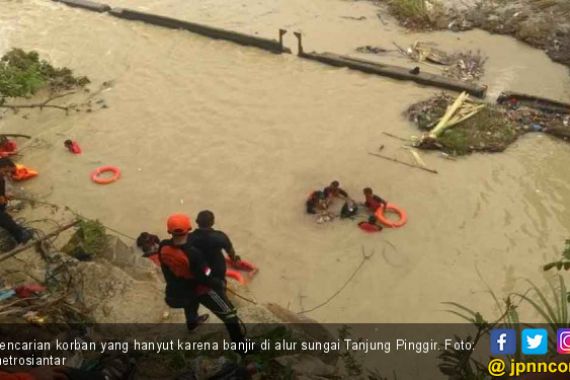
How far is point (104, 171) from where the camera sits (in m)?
8.74

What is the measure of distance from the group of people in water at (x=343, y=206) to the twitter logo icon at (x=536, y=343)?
10.0ft

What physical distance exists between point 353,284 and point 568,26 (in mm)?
10250

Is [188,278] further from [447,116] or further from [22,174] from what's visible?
[447,116]

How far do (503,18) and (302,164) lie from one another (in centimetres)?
833

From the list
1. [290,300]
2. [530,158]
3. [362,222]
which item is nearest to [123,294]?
[290,300]

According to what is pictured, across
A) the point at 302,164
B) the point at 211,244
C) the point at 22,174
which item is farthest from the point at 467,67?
the point at 22,174

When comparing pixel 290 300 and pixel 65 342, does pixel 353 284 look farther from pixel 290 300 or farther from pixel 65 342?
pixel 65 342

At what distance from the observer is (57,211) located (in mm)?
7758

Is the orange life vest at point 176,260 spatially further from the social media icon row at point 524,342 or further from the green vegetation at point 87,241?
the social media icon row at point 524,342

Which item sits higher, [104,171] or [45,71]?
[45,71]

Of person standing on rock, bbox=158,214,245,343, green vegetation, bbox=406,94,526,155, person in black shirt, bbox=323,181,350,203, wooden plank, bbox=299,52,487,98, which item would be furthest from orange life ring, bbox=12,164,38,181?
green vegetation, bbox=406,94,526,155

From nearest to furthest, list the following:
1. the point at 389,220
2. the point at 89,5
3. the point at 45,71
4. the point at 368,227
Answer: the point at 368,227 → the point at 389,220 → the point at 45,71 → the point at 89,5

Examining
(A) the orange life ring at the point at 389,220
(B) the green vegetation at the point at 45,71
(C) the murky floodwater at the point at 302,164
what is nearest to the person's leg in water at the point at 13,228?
(C) the murky floodwater at the point at 302,164

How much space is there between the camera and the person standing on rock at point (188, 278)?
441 cm
